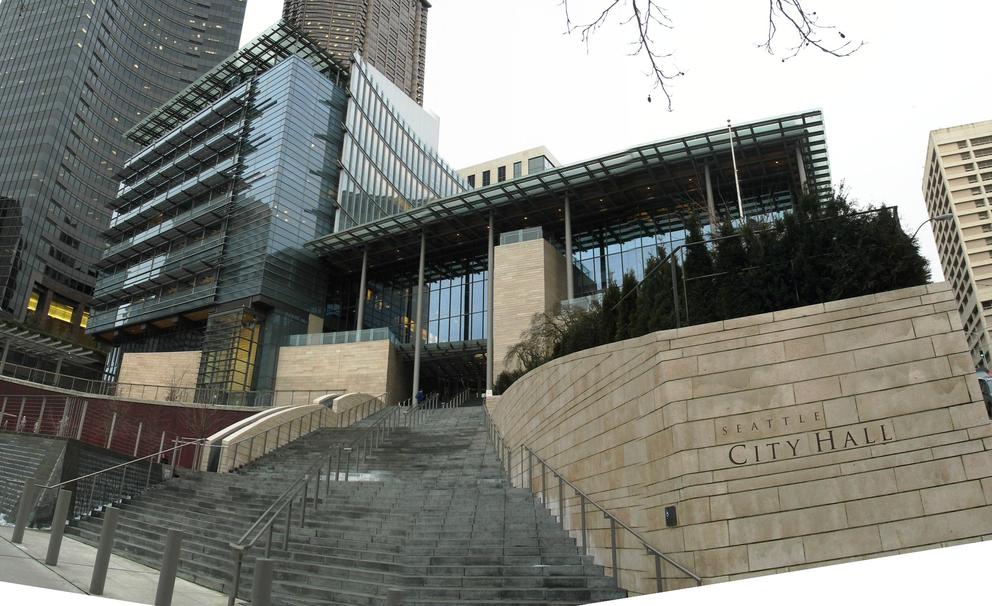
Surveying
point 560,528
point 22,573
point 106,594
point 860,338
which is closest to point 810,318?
point 860,338

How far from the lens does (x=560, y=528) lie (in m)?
9.95

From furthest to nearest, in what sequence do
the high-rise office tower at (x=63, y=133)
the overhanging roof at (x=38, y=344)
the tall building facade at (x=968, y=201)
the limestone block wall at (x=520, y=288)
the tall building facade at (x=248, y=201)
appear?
1. the high-rise office tower at (x=63, y=133)
2. the tall building facade at (x=968, y=201)
3. the tall building facade at (x=248, y=201)
4. the overhanging roof at (x=38, y=344)
5. the limestone block wall at (x=520, y=288)

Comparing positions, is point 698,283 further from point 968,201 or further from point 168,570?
point 968,201

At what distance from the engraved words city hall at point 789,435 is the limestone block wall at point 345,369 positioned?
33356mm

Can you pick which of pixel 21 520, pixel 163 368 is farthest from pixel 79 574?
pixel 163 368

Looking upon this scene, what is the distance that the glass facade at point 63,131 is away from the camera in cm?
8512

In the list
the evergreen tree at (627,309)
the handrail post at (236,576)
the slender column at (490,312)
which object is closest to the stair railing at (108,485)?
the handrail post at (236,576)

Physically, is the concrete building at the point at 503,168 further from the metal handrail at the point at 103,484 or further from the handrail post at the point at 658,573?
the handrail post at the point at 658,573

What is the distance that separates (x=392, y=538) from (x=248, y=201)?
40.4 metres

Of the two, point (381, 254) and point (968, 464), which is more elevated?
point (381, 254)

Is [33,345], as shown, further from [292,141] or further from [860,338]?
[860,338]

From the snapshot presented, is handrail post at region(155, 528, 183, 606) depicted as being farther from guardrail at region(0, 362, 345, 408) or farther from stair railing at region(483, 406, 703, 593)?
guardrail at region(0, 362, 345, 408)

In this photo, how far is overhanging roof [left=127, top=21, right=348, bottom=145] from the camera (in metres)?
49.8

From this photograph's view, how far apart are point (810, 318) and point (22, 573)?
9.22 metres
